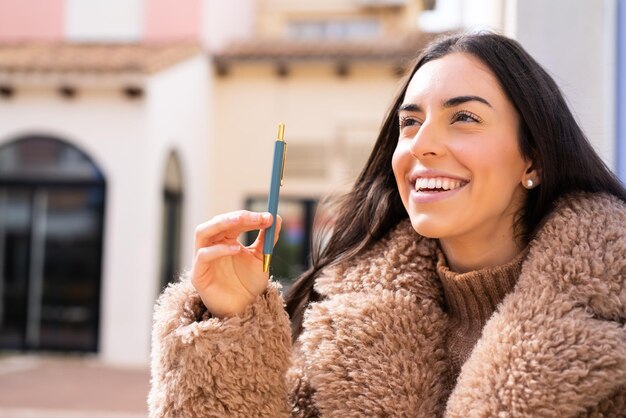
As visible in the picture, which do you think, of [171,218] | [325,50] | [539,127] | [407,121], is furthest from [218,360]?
[325,50]

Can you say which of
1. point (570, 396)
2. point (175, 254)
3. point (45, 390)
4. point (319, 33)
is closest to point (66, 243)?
point (175, 254)

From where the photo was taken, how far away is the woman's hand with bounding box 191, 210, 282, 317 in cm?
138

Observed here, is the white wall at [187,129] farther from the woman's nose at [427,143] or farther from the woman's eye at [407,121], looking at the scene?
the woman's nose at [427,143]

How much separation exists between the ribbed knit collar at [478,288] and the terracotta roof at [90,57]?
7804mm

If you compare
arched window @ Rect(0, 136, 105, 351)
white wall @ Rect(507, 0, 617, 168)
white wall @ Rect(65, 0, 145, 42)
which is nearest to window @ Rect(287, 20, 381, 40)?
white wall @ Rect(65, 0, 145, 42)

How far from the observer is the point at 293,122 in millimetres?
11031

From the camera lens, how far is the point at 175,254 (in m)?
10.3

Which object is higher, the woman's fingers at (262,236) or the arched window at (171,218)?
the woman's fingers at (262,236)

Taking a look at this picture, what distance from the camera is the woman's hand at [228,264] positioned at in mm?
1384

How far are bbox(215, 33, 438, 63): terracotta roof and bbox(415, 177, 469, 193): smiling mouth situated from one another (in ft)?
31.2

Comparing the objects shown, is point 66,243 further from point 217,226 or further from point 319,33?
point 217,226

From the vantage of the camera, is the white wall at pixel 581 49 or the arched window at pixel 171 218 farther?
the arched window at pixel 171 218

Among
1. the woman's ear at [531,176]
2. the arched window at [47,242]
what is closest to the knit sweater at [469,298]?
the woman's ear at [531,176]

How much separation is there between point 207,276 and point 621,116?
1.38 metres
